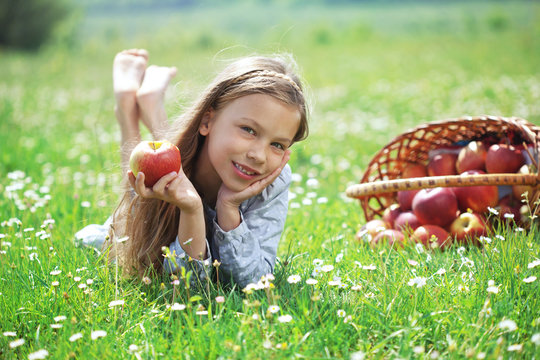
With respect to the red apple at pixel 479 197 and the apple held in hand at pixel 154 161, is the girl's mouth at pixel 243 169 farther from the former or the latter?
the red apple at pixel 479 197

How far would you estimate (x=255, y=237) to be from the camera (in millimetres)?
2580

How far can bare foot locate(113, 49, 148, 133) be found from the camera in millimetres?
3781

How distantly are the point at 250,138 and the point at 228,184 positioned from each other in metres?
0.24

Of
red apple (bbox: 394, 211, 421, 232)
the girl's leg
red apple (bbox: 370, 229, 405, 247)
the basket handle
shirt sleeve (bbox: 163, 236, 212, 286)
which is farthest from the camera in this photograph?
the girl's leg

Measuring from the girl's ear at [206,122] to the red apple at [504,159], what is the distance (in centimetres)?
176

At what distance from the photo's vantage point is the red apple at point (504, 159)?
322cm

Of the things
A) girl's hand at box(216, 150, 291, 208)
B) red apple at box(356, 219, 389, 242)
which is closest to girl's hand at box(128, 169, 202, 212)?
girl's hand at box(216, 150, 291, 208)

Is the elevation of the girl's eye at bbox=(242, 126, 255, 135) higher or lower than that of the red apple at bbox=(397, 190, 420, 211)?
higher

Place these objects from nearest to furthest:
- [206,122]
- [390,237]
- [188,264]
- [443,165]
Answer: [188,264]
[206,122]
[390,237]
[443,165]

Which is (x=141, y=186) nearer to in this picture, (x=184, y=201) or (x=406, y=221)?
(x=184, y=201)

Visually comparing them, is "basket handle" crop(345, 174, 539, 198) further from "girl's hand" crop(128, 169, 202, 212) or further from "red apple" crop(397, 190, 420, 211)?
"girl's hand" crop(128, 169, 202, 212)

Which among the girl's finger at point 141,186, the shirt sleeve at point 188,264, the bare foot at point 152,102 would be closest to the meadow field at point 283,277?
the shirt sleeve at point 188,264

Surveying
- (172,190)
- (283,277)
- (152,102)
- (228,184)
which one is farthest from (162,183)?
(152,102)

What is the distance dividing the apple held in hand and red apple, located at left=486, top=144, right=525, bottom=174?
2004 millimetres
